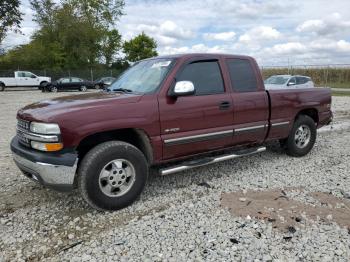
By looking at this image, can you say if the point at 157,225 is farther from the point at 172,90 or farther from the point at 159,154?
the point at 172,90

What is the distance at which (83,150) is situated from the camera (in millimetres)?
4207

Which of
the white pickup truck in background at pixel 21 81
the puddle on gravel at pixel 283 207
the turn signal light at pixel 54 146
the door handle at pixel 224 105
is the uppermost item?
the white pickup truck in background at pixel 21 81

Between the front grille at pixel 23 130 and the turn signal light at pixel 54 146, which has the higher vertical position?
the front grille at pixel 23 130

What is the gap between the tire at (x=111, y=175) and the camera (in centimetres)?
379

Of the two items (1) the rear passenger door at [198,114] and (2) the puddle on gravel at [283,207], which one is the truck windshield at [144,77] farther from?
(2) the puddle on gravel at [283,207]

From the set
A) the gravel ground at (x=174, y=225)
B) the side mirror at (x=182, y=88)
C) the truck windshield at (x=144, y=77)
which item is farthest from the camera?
the truck windshield at (x=144, y=77)

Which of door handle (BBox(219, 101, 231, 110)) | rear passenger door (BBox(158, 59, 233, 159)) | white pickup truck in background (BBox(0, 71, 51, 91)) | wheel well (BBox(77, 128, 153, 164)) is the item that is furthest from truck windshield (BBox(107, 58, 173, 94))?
white pickup truck in background (BBox(0, 71, 51, 91))

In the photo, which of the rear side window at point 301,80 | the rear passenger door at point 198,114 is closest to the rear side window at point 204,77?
the rear passenger door at point 198,114

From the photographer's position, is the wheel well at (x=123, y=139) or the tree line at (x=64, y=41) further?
the tree line at (x=64, y=41)

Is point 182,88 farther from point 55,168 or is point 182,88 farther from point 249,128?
point 55,168

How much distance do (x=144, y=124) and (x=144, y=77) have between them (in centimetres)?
94

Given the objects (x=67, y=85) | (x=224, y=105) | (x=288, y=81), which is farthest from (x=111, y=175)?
(x=67, y=85)

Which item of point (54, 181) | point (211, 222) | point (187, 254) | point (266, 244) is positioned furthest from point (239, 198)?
point (54, 181)

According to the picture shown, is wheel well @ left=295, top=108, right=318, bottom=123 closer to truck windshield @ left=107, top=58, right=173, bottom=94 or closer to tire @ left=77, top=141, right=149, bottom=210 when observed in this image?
truck windshield @ left=107, top=58, right=173, bottom=94
